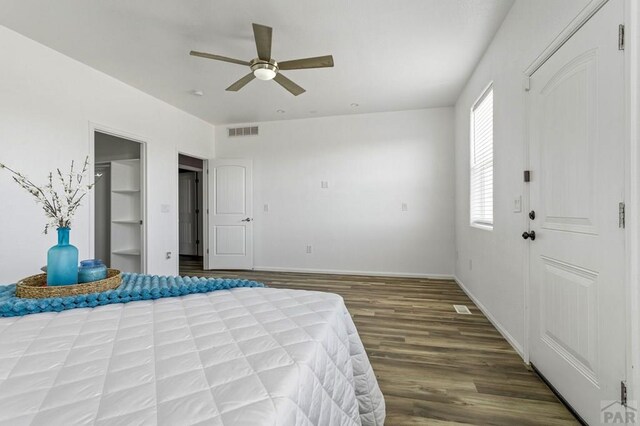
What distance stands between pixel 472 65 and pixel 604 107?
2.24m

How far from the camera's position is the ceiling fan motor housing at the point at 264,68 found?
99.4 inches

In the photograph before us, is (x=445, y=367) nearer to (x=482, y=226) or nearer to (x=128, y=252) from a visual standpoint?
(x=482, y=226)

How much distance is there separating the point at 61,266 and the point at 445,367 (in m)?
2.25

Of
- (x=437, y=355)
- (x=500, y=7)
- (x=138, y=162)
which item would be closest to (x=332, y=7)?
(x=500, y=7)

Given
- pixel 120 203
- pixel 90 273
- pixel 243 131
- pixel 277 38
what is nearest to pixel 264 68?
pixel 277 38

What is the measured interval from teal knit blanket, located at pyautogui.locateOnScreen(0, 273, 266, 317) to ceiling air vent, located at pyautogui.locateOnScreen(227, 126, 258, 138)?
407 cm

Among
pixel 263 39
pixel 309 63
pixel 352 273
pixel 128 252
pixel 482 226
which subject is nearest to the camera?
pixel 263 39

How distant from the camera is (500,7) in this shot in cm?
227

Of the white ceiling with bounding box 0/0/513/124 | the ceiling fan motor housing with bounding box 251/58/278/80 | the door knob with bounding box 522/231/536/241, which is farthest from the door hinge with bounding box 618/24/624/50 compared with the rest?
the ceiling fan motor housing with bounding box 251/58/278/80

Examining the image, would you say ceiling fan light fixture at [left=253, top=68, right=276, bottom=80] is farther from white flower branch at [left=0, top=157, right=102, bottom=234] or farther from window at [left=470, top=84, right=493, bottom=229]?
window at [left=470, top=84, right=493, bottom=229]

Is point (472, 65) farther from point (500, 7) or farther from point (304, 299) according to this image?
point (304, 299)

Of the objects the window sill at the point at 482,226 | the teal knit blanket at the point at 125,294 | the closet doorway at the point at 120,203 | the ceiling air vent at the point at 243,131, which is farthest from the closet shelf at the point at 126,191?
the window sill at the point at 482,226

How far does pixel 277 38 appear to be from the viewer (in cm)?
265

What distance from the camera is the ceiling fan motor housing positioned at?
2.53 metres
